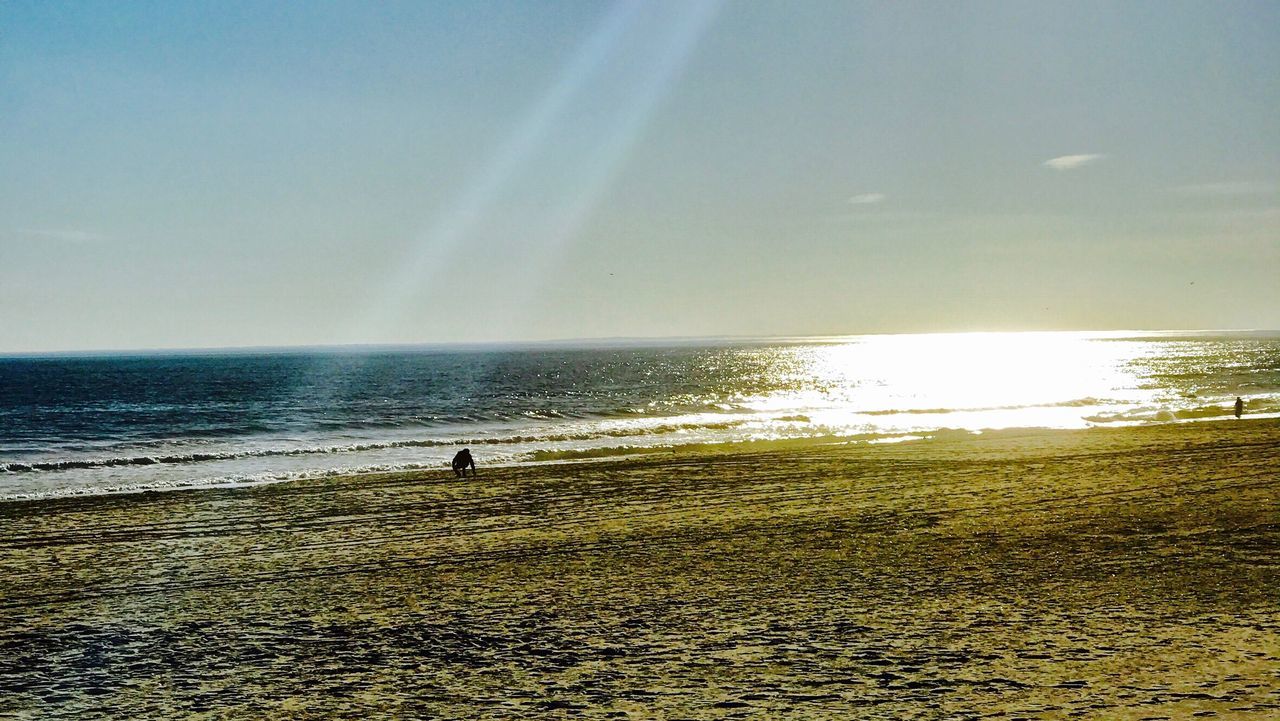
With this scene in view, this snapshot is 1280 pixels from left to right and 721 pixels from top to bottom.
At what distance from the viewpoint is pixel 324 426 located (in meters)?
44.5

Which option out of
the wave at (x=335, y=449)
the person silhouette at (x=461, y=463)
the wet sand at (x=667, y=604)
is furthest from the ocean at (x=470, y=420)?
the wet sand at (x=667, y=604)

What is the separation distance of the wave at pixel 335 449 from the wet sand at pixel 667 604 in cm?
1196

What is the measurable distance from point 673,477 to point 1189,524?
1152 cm

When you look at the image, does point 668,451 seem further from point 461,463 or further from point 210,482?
point 210,482

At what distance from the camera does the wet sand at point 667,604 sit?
7.65m

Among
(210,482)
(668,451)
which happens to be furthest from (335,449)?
(668,451)

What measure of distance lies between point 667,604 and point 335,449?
26756mm

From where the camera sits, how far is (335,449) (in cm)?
3419

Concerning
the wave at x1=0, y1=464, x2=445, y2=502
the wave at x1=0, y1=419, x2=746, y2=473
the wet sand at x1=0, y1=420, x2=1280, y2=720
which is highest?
the wet sand at x1=0, y1=420, x2=1280, y2=720

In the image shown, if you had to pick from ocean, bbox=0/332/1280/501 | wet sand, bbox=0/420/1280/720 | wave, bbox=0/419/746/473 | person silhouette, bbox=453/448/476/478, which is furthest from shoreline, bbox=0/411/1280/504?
wave, bbox=0/419/746/473

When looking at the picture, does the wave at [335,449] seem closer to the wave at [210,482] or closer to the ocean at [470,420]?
the ocean at [470,420]

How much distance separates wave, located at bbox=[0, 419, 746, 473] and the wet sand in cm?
1196

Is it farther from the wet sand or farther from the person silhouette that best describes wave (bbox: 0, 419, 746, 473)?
the wet sand

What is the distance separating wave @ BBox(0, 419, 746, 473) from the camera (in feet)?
99.5
